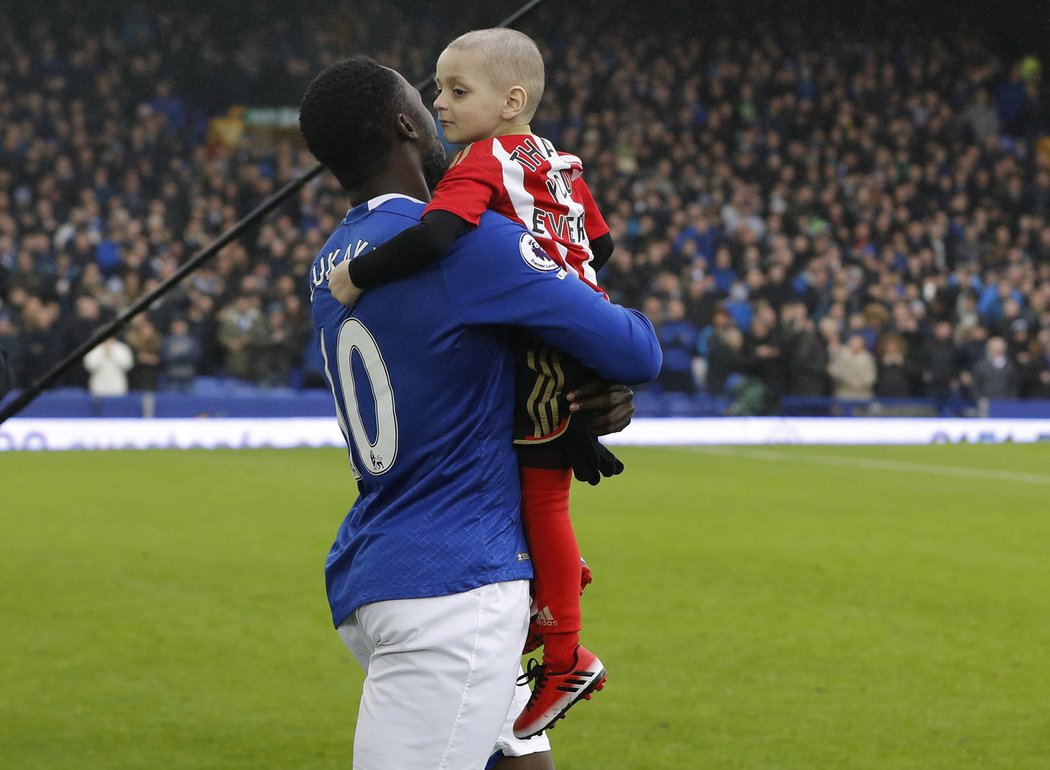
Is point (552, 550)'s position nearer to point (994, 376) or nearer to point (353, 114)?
point (353, 114)

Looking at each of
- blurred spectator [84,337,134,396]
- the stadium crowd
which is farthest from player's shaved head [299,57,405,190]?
blurred spectator [84,337,134,396]

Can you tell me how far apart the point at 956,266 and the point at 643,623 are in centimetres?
1815

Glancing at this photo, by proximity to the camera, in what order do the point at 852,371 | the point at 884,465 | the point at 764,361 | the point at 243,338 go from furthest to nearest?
1. the point at 852,371
2. the point at 764,361
3. the point at 243,338
4. the point at 884,465

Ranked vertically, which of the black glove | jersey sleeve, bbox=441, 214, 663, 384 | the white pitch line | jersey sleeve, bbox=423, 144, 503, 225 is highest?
jersey sleeve, bbox=423, 144, 503, 225

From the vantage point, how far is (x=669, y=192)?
24.2 metres

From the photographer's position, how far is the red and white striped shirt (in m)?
2.38

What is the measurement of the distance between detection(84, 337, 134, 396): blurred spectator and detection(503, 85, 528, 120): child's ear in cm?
1554

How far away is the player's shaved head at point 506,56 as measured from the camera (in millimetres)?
2482

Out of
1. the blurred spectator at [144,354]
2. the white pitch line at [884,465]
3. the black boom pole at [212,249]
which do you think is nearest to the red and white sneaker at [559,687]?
the black boom pole at [212,249]

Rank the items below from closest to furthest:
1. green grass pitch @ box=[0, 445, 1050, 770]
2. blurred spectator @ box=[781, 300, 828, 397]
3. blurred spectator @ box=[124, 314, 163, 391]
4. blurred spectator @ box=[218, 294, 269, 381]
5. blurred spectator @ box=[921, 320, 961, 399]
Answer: green grass pitch @ box=[0, 445, 1050, 770] → blurred spectator @ box=[124, 314, 163, 391] → blurred spectator @ box=[218, 294, 269, 381] → blurred spectator @ box=[781, 300, 828, 397] → blurred spectator @ box=[921, 320, 961, 399]

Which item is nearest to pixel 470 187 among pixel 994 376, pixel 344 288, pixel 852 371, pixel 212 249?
pixel 344 288

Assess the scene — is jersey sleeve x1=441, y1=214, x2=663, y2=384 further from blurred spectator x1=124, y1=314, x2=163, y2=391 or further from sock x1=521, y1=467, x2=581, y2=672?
blurred spectator x1=124, y1=314, x2=163, y2=391

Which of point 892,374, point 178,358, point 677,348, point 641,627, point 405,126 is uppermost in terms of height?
point 405,126

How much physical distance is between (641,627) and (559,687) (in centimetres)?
462
